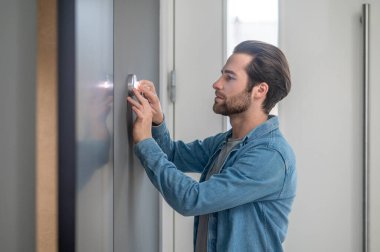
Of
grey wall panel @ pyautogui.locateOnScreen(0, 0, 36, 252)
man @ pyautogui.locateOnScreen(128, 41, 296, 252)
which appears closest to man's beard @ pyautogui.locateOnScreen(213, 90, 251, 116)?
man @ pyautogui.locateOnScreen(128, 41, 296, 252)

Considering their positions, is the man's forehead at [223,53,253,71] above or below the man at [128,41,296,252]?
above

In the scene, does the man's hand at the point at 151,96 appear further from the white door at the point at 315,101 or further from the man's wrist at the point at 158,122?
the white door at the point at 315,101

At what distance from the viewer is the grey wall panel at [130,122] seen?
85 centimetres

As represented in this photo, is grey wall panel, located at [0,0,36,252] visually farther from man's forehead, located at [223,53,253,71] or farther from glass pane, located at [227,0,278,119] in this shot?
glass pane, located at [227,0,278,119]

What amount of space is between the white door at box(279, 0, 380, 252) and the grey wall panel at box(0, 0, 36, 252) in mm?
1084

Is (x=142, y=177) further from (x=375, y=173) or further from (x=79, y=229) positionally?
(x=375, y=173)

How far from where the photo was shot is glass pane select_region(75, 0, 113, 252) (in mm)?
564

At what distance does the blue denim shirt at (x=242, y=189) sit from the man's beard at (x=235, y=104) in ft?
0.25

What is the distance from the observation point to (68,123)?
0.53 meters

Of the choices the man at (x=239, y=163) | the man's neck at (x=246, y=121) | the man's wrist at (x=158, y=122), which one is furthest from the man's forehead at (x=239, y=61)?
the man's wrist at (x=158, y=122)

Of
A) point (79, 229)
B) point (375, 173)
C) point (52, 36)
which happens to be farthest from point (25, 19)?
point (375, 173)

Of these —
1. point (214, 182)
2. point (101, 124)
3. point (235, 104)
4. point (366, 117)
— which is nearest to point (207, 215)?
point (214, 182)

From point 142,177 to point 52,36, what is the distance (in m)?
0.67

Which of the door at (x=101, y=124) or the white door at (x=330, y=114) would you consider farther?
the white door at (x=330, y=114)
